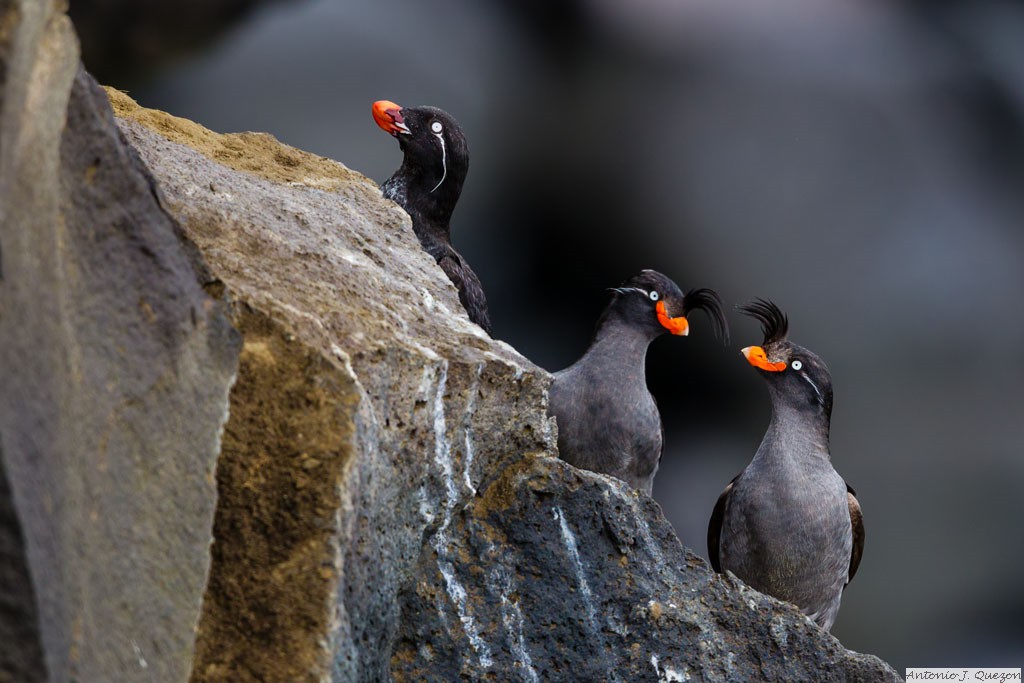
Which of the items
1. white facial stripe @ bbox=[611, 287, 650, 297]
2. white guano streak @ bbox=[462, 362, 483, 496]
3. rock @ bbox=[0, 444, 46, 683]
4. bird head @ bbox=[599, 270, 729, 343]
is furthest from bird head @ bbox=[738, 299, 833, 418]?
rock @ bbox=[0, 444, 46, 683]

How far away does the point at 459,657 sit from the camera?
228 centimetres

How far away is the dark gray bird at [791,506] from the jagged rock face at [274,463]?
68 centimetres

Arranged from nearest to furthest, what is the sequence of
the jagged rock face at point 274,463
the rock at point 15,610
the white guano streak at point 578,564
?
the rock at point 15,610
the jagged rock face at point 274,463
the white guano streak at point 578,564

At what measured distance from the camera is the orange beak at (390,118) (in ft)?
12.5

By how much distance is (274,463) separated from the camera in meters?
1.88

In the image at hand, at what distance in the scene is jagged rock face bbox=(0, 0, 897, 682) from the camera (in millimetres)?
1428

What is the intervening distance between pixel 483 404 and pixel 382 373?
34 centimetres

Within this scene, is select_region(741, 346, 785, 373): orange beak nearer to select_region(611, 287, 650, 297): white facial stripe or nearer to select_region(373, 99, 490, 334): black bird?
select_region(611, 287, 650, 297): white facial stripe

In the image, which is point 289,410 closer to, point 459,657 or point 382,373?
point 382,373

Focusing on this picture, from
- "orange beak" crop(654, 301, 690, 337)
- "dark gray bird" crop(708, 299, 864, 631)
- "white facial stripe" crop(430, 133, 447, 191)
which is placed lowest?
"dark gray bird" crop(708, 299, 864, 631)

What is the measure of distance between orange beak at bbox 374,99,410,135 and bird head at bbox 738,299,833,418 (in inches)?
47.1
